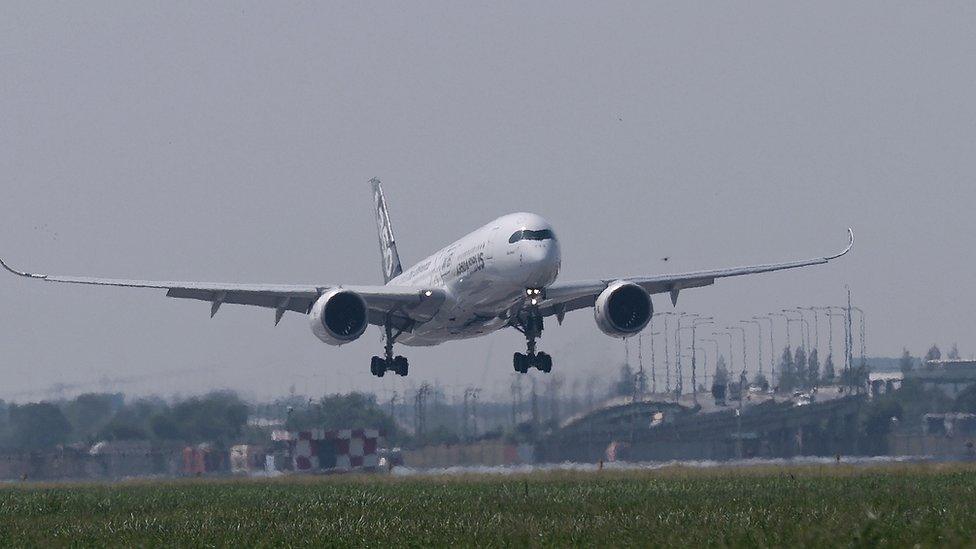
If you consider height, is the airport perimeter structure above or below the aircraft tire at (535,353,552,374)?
below

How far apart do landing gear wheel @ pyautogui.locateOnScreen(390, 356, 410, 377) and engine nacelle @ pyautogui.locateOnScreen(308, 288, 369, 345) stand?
528 centimetres

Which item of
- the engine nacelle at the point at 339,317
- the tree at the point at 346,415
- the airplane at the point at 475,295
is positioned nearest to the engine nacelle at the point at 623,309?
the airplane at the point at 475,295

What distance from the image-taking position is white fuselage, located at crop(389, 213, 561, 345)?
43.4m

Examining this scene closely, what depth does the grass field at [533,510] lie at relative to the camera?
25250 mm

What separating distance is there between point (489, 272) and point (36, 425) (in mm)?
28810

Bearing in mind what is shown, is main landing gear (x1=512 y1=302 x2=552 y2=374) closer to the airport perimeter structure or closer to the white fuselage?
the white fuselage

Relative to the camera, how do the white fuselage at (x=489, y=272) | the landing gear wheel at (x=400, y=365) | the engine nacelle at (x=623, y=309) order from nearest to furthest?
the white fuselage at (x=489, y=272) → the engine nacelle at (x=623, y=309) → the landing gear wheel at (x=400, y=365)

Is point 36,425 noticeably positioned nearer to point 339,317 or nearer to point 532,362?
point 339,317

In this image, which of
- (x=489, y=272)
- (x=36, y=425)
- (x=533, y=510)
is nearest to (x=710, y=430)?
(x=489, y=272)

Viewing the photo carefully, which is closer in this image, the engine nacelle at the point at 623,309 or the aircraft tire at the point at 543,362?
the engine nacelle at the point at 623,309

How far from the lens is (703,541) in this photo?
77.0 ft

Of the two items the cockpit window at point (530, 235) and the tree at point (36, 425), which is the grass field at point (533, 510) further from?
the tree at point (36, 425)

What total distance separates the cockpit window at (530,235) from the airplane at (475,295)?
39mm

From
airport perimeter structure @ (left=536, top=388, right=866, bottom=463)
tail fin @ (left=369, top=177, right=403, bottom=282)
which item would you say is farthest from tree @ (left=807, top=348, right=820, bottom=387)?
tail fin @ (left=369, top=177, right=403, bottom=282)
